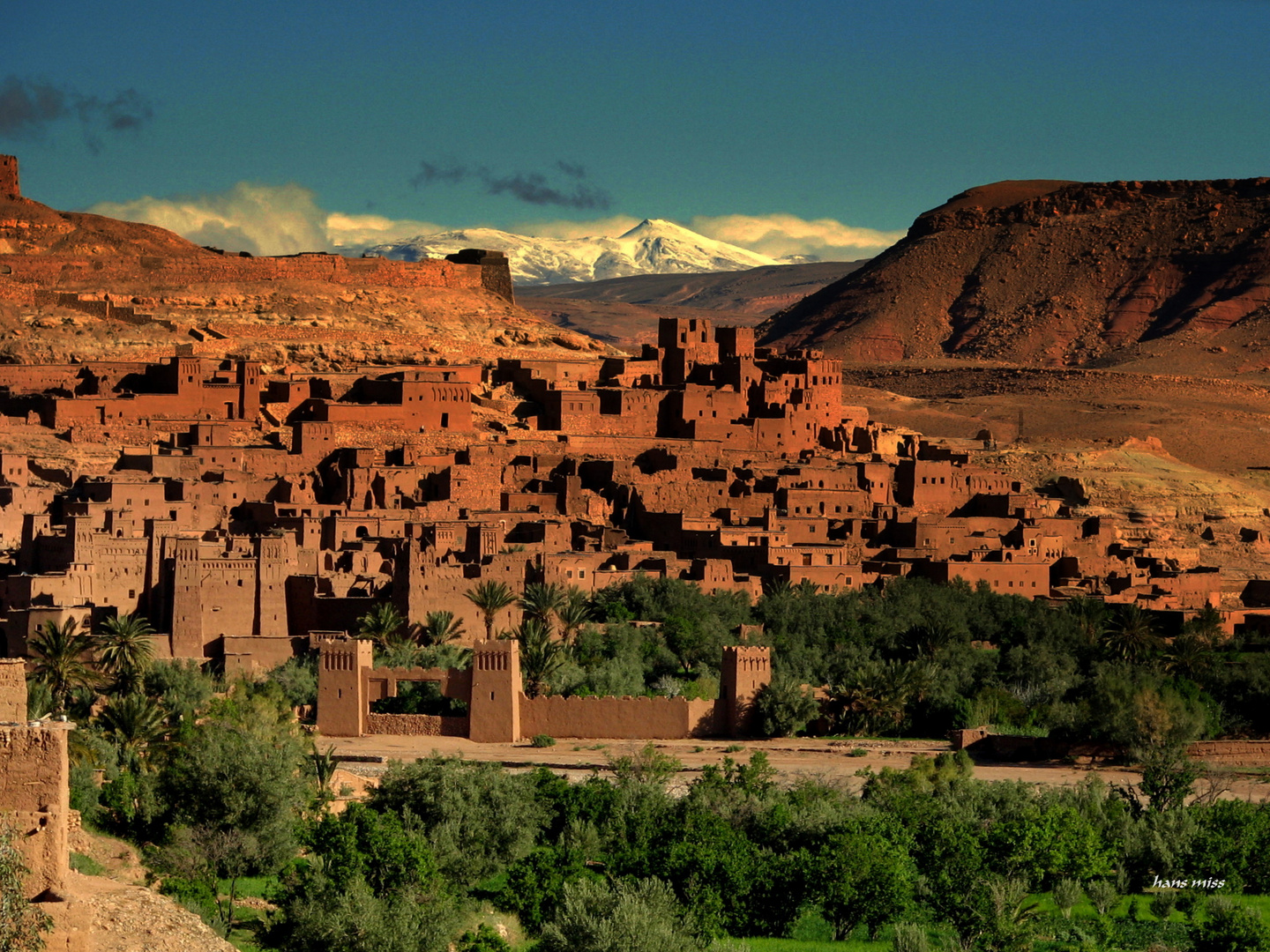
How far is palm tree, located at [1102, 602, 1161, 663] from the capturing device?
46.3 m

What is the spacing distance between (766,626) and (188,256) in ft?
100

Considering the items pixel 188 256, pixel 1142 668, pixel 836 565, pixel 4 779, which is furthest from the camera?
pixel 188 256

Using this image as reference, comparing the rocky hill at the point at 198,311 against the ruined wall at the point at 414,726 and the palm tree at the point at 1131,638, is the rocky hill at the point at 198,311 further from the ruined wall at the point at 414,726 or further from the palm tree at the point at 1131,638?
the palm tree at the point at 1131,638

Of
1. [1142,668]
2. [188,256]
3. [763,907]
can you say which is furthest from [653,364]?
[763,907]

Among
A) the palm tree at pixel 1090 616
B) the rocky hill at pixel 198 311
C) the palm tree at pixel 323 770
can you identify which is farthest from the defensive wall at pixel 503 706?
the rocky hill at pixel 198 311

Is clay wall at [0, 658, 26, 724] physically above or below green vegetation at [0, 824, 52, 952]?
above

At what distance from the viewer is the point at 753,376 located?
6159cm

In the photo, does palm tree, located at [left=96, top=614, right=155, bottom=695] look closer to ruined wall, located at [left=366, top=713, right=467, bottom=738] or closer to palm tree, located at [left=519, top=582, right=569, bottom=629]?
ruined wall, located at [left=366, top=713, right=467, bottom=738]

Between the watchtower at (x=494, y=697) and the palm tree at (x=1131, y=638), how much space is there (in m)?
13.0

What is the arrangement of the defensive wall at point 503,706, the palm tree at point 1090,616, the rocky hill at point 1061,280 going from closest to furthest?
1. the defensive wall at point 503,706
2. the palm tree at point 1090,616
3. the rocky hill at point 1061,280

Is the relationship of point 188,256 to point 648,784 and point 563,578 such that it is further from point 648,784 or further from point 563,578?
point 648,784

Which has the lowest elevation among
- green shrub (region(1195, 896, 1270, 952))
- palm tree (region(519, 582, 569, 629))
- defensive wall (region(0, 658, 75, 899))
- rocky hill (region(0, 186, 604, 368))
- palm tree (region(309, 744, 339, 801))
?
green shrub (region(1195, 896, 1270, 952))

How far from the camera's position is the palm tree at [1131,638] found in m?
46.3

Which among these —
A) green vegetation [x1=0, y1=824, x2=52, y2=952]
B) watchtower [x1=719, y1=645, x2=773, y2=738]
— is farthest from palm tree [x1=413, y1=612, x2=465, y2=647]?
green vegetation [x1=0, y1=824, x2=52, y2=952]
